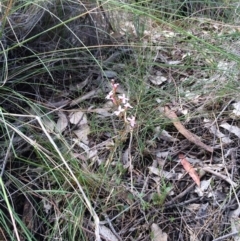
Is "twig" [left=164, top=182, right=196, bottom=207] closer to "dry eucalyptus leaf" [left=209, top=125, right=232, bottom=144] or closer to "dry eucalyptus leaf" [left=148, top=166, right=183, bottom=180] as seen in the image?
"dry eucalyptus leaf" [left=148, top=166, right=183, bottom=180]

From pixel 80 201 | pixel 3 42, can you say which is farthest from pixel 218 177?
pixel 3 42

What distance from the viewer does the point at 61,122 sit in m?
1.75

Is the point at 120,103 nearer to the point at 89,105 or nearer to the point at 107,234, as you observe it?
the point at 89,105

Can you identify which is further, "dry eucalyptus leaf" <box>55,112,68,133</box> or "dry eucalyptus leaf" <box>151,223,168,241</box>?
"dry eucalyptus leaf" <box>55,112,68,133</box>

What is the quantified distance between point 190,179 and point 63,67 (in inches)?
26.8

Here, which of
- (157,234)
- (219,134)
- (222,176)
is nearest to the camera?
(157,234)

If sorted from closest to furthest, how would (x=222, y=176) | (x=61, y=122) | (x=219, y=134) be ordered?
(x=222, y=176), (x=219, y=134), (x=61, y=122)

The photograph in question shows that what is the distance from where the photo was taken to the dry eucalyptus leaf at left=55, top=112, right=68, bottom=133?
5.63ft

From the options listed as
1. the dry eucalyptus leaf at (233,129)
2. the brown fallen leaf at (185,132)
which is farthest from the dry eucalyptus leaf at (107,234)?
the dry eucalyptus leaf at (233,129)

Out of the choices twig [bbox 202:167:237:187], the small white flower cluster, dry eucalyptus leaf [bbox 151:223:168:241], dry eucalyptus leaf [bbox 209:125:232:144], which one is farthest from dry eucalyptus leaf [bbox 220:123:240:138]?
dry eucalyptus leaf [bbox 151:223:168:241]


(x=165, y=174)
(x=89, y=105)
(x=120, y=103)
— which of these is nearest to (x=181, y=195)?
(x=165, y=174)

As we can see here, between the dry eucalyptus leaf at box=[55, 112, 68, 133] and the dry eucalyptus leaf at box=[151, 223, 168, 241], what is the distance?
1.72ft

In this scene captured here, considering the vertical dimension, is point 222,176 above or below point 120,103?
below

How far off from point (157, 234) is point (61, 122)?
59 centimetres
